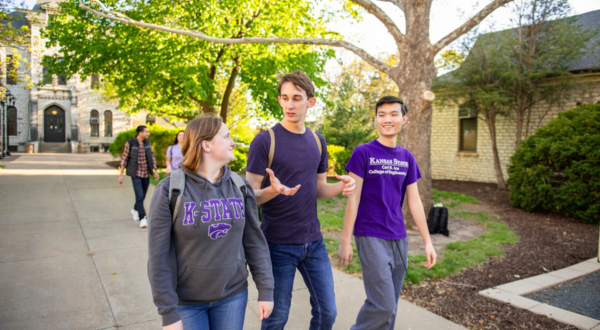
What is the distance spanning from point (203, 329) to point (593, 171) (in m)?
9.79

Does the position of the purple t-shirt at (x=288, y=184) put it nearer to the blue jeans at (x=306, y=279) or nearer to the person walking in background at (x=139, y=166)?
the blue jeans at (x=306, y=279)

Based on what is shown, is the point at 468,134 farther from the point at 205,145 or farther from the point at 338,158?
the point at 205,145

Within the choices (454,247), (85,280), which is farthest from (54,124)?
(454,247)

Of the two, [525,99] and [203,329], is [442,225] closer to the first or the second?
[203,329]

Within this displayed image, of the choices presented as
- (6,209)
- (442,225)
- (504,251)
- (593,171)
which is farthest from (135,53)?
(593,171)

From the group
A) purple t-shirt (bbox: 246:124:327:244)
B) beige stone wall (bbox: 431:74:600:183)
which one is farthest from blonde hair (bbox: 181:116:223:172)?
beige stone wall (bbox: 431:74:600:183)

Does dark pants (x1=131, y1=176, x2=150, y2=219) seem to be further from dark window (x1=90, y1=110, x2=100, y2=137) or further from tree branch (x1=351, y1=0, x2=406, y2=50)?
dark window (x1=90, y1=110, x2=100, y2=137)

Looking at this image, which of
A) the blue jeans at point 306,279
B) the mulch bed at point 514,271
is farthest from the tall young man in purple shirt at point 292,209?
the mulch bed at point 514,271

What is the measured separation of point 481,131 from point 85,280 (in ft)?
54.8

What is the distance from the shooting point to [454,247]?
668 centimetres

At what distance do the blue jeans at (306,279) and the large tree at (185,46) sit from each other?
1092 cm

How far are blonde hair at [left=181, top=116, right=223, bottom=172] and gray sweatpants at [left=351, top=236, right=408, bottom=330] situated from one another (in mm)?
1379

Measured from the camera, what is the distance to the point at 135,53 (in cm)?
1377

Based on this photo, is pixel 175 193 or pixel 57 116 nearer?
pixel 175 193
